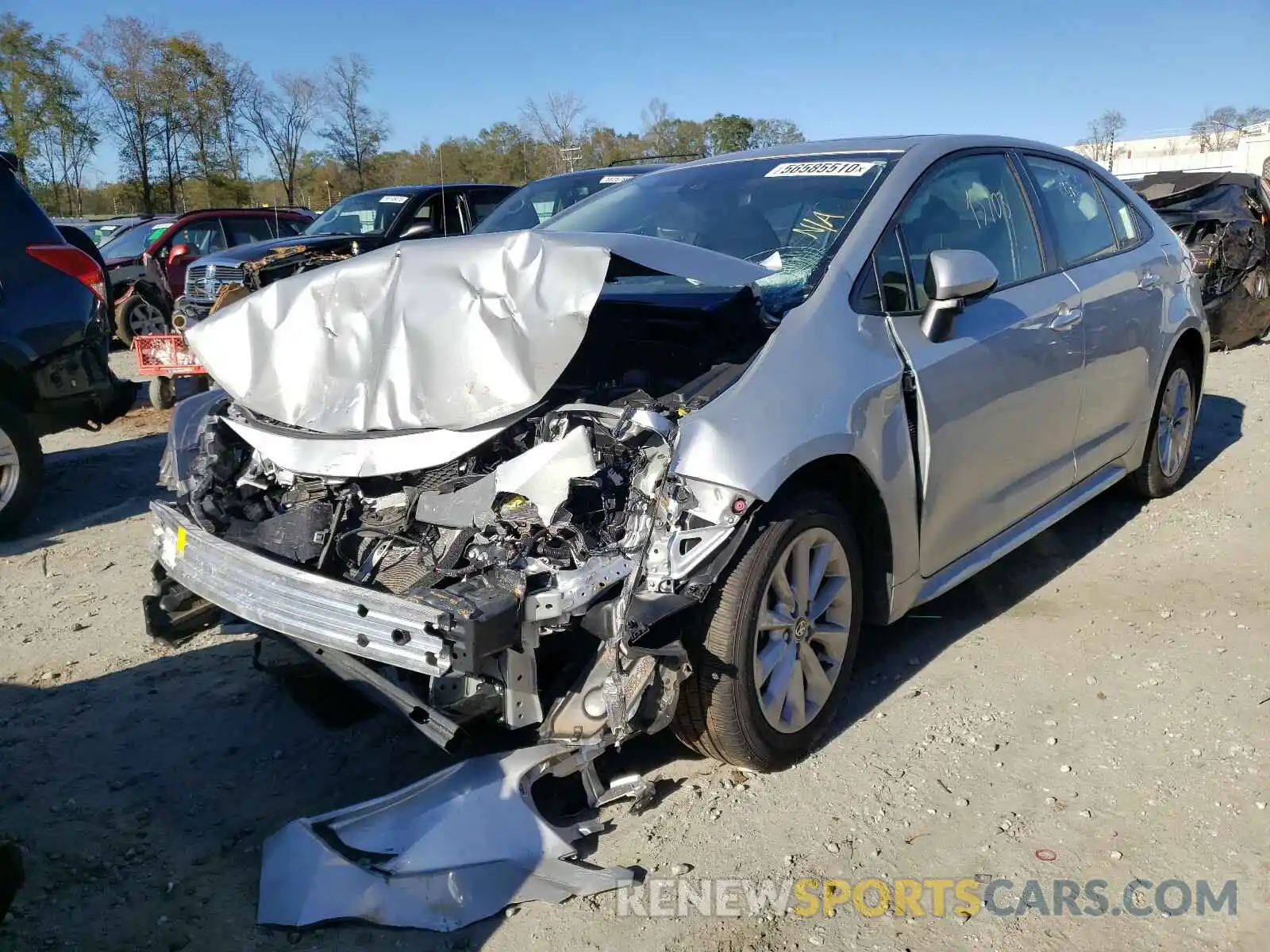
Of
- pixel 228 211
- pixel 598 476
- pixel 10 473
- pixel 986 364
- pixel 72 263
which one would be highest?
pixel 228 211

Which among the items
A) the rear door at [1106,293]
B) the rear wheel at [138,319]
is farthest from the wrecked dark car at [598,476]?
the rear wheel at [138,319]

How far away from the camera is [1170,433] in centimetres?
566

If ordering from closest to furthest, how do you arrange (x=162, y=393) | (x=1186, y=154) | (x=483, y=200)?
(x=162, y=393), (x=483, y=200), (x=1186, y=154)

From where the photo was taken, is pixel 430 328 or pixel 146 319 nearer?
pixel 430 328

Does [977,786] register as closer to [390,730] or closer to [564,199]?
[390,730]

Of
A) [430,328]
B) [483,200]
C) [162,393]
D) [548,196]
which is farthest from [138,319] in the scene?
[430,328]

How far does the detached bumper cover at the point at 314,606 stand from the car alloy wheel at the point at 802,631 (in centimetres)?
96

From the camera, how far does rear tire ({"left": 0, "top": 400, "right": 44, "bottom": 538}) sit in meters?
5.98

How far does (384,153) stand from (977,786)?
3400 centimetres

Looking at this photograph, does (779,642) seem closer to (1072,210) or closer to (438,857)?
(438,857)

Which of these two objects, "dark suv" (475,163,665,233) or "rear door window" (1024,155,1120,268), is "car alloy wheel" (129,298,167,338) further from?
"rear door window" (1024,155,1120,268)

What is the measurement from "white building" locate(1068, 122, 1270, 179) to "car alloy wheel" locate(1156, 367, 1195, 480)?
2831 cm

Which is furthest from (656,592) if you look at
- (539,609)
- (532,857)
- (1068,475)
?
(1068,475)

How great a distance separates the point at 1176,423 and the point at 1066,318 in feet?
6.47
